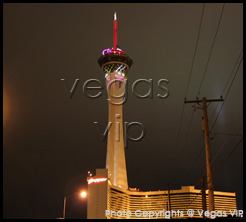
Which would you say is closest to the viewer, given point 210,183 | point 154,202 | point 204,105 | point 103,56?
point 210,183

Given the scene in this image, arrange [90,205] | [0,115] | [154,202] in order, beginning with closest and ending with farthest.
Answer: [0,115]
[90,205]
[154,202]

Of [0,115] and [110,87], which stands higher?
[110,87]

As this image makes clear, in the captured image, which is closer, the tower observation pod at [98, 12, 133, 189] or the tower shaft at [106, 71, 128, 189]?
the tower shaft at [106, 71, 128, 189]

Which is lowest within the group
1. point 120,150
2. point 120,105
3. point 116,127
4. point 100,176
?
point 100,176

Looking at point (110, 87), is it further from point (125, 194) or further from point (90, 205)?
point (90, 205)

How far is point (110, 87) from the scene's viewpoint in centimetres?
14125

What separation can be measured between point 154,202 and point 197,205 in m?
21.2

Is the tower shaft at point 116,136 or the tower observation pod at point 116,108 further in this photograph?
the tower observation pod at point 116,108

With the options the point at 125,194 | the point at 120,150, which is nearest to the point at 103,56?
the point at 120,150

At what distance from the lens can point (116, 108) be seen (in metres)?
136

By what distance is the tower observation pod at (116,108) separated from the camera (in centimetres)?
13212

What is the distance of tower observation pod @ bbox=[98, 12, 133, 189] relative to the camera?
5202 inches

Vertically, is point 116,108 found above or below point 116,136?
above

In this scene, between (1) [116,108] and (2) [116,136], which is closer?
(1) [116,108]
